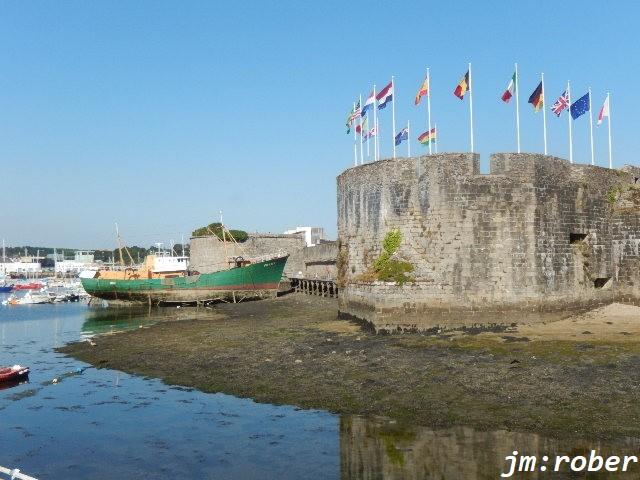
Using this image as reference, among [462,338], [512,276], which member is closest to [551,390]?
[462,338]

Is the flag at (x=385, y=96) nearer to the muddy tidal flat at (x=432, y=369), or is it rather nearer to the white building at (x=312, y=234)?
the muddy tidal flat at (x=432, y=369)

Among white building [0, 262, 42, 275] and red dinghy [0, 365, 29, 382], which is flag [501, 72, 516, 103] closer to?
red dinghy [0, 365, 29, 382]

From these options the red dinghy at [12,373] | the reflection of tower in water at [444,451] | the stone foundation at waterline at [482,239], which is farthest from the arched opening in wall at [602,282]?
the red dinghy at [12,373]

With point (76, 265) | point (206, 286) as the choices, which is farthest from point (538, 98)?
point (76, 265)

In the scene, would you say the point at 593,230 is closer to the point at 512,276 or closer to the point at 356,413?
the point at 512,276

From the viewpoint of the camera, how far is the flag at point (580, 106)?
65.8 ft

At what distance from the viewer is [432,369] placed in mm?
12453

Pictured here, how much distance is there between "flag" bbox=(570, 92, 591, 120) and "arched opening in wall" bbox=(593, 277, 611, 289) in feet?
18.5

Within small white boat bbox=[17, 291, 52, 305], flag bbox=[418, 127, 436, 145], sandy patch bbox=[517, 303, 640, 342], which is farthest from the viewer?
small white boat bbox=[17, 291, 52, 305]

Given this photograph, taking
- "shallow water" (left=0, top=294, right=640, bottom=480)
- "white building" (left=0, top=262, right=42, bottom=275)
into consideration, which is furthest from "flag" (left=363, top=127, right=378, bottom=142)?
"white building" (left=0, top=262, right=42, bottom=275)

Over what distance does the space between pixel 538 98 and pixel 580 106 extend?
6.76 feet

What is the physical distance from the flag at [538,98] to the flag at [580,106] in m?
1.93

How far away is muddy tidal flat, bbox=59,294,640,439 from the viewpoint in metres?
9.54

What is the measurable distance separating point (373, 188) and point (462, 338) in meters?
5.85
